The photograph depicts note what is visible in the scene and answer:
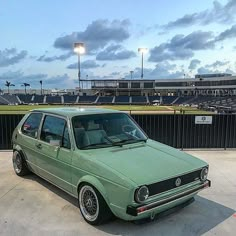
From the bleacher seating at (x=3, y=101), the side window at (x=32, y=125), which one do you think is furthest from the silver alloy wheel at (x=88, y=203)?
the bleacher seating at (x=3, y=101)

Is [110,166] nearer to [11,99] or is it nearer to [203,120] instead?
[203,120]

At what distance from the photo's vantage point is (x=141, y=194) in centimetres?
344

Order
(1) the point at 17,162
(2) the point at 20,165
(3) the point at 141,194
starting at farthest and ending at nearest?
(1) the point at 17,162 < (2) the point at 20,165 < (3) the point at 141,194

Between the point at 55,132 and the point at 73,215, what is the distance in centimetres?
135

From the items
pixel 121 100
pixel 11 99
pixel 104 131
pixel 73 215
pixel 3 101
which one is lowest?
pixel 121 100

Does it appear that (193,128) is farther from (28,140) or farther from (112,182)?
(112,182)

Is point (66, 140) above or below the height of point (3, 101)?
above

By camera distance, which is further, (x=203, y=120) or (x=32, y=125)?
(x=203, y=120)

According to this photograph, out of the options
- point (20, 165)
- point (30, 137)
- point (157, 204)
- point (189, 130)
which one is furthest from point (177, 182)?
point (189, 130)

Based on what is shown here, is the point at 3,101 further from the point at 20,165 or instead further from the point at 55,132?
the point at 55,132

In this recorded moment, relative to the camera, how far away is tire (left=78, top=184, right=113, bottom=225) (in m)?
3.77

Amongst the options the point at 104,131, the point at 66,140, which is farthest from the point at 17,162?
the point at 104,131

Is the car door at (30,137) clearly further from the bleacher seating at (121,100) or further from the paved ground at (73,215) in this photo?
the bleacher seating at (121,100)

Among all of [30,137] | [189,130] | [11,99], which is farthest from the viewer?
[11,99]
